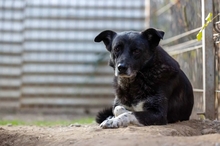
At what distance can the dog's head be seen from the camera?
12.9 ft

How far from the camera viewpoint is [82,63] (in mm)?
9359

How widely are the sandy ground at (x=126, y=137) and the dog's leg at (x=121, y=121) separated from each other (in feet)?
0.47

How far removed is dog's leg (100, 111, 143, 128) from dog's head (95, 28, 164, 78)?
43 centimetres

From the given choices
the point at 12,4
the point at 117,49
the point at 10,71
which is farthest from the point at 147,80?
the point at 12,4

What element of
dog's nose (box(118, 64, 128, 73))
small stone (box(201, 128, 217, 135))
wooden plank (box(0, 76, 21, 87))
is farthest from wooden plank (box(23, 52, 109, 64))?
small stone (box(201, 128, 217, 135))

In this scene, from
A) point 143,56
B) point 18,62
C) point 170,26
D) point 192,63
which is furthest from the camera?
point 18,62

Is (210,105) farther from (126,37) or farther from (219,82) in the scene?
(126,37)

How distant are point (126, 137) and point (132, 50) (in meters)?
1.32

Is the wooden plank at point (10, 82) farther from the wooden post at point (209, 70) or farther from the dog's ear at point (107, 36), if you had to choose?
the wooden post at point (209, 70)

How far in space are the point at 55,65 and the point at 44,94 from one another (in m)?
0.65

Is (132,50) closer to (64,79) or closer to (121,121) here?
(121,121)

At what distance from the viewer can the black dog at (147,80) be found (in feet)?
12.9

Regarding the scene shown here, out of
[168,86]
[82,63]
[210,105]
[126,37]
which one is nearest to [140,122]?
[168,86]

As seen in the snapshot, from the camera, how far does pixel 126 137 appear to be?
2.87 m
